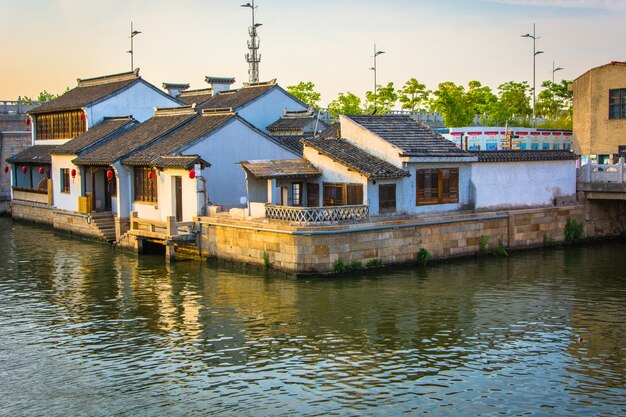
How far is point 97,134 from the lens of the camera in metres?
46.0

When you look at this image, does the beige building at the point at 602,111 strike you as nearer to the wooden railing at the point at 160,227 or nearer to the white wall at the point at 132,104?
the wooden railing at the point at 160,227

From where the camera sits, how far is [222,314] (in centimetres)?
2489

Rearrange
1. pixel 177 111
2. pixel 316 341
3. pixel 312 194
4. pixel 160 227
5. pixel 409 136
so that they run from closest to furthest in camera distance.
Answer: pixel 316 341 < pixel 409 136 < pixel 312 194 < pixel 160 227 < pixel 177 111

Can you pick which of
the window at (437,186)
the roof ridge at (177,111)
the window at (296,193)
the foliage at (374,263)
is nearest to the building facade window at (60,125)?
the roof ridge at (177,111)

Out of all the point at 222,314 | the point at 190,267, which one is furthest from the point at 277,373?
the point at 190,267


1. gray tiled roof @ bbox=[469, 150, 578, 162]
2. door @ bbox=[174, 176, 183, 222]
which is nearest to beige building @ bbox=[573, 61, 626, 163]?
gray tiled roof @ bbox=[469, 150, 578, 162]

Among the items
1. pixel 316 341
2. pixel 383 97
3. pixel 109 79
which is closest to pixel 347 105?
pixel 383 97

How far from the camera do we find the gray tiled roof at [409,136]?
112 feet

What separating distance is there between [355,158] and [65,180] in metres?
21.1

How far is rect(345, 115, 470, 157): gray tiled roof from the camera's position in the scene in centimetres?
3403

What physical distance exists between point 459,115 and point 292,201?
145 ft

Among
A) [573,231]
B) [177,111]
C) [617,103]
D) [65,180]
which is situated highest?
[617,103]

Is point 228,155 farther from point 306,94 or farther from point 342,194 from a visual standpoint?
point 306,94

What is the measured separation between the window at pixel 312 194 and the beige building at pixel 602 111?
58.7 ft
